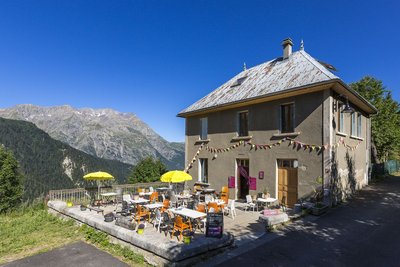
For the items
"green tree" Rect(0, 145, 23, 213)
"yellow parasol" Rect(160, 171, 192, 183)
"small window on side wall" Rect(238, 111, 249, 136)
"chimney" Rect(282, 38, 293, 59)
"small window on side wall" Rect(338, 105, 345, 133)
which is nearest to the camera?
"yellow parasol" Rect(160, 171, 192, 183)

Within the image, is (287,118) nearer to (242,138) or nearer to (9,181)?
(242,138)

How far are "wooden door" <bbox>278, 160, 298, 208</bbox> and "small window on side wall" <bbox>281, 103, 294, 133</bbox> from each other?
6.91 feet

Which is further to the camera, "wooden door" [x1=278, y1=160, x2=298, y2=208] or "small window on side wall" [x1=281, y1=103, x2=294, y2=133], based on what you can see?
"small window on side wall" [x1=281, y1=103, x2=294, y2=133]

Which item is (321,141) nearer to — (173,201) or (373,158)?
(173,201)

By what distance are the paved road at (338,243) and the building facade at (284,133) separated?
2.21 m

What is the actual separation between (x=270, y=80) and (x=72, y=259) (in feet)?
46.1

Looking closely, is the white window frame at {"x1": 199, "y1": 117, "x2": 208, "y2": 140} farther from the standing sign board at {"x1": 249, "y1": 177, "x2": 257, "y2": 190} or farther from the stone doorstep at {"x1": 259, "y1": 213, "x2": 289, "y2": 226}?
the stone doorstep at {"x1": 259, "y1": 213, "x2": 289, "y2": 226}

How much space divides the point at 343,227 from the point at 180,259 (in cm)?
701

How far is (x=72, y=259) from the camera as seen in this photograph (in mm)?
8672

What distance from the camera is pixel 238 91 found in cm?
1847

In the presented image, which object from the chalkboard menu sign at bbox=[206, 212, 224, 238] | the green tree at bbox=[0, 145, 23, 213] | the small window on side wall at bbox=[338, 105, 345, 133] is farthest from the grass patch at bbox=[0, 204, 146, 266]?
the green tree at bbox=[0, 145, 23, 213]

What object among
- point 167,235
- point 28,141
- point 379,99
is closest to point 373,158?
point 379,99

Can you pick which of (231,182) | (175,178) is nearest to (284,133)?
(231,182)

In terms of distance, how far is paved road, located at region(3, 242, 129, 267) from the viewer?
8281mm
